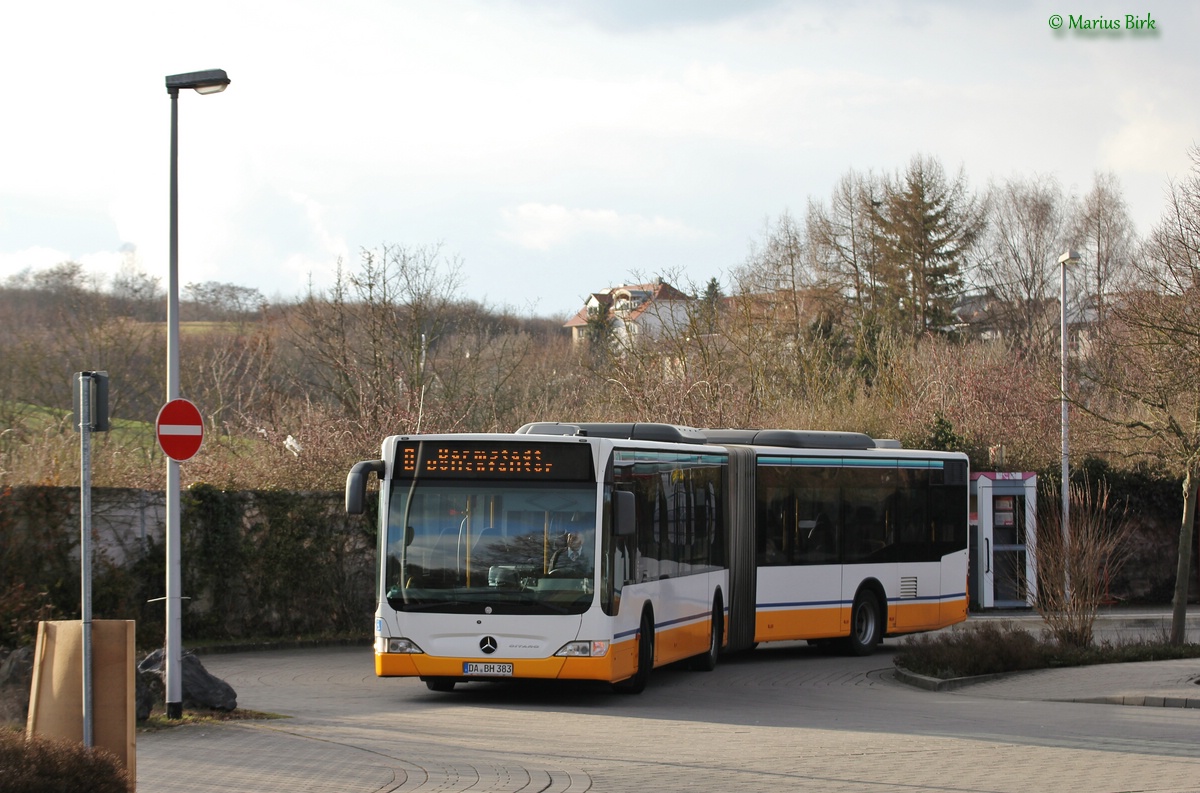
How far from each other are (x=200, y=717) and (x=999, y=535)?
21661 mm

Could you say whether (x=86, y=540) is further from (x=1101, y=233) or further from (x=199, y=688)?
(x=1101, y=233)

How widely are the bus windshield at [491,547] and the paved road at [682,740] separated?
3.71 feet

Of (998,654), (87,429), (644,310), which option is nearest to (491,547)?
(87,429)

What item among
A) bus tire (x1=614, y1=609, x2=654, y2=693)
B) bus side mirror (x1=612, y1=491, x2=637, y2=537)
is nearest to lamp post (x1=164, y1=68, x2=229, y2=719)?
bus side mirror (x1=612, y1=491, x2=637, y2=537)

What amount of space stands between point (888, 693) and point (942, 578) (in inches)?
215

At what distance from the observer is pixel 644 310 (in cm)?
3978

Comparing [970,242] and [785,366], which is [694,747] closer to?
[785,366]

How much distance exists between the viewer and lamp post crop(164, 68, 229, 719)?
1250 centimetres

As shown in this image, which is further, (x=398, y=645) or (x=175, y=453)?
(x=398, y=645)

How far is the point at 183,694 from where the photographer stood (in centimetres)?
1288

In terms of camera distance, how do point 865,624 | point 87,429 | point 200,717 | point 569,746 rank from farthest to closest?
point 865,624 → point 200,717 → point 569,746 → point 87,429

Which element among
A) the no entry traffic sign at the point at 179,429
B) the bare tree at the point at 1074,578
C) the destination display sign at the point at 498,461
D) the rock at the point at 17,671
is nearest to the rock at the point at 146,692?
the rock at the point at 17,671

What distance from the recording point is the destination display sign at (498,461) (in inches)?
557

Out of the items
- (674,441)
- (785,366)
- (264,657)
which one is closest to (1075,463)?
(785,366)
